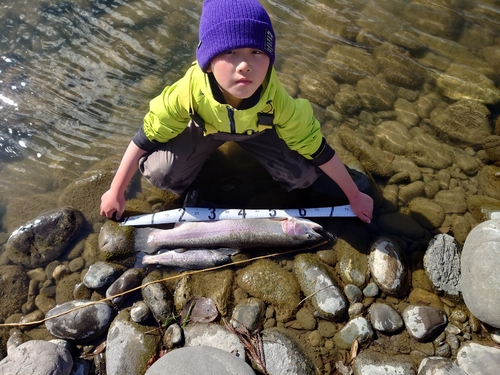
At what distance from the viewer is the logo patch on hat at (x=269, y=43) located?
8.62ft

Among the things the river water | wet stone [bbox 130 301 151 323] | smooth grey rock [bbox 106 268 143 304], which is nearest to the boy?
smooth grey rock [bbox 106 268 143 304]

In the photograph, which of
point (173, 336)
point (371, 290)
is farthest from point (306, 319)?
point (173, 336)

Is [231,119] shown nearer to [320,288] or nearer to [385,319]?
[320,288]

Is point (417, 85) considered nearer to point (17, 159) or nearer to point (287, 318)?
point (287, 318)

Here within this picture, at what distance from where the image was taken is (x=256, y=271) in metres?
4.04

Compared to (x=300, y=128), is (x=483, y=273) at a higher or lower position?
lower

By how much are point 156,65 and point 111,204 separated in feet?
8.58

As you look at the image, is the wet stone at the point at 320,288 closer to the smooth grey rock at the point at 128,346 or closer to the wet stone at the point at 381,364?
the wet stone at the point at 381,364

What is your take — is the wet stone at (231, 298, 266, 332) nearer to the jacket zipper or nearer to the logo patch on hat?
the jacket zipper

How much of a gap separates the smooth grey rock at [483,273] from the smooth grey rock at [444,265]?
12 cm

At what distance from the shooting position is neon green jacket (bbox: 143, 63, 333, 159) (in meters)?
3.22

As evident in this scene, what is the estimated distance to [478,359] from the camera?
11.5ft

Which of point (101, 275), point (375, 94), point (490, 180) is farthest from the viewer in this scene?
point (375, 94)

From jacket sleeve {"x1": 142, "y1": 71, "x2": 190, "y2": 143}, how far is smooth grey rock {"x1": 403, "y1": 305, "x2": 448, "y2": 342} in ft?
9.51
